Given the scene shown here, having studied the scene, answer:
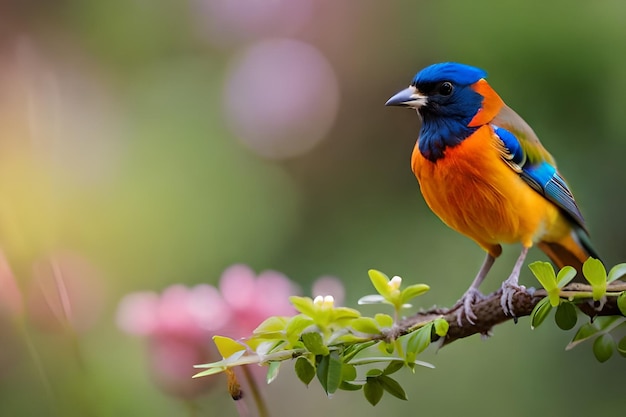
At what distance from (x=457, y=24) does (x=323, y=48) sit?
11.3 inches

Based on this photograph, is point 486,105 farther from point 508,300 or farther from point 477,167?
point 508,300

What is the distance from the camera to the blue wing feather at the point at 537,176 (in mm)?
646

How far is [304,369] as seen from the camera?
0.39 m

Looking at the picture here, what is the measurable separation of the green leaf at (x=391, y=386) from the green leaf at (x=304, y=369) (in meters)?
0.04

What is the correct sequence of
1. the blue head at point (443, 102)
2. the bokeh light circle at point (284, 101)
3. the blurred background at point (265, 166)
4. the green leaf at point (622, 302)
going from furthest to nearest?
the bokeh light circle at point (284, 101), the blurred background at point (265, 166), the blue head at point (443, 102), the green leaf at point (622, 302)

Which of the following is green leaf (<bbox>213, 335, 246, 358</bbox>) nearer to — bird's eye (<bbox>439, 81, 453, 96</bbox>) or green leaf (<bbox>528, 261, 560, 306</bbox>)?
green leaf (<bbox>528, 261, 560, 306</bbox>)

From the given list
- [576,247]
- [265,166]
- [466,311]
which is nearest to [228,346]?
[466,311]

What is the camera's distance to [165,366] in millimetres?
703

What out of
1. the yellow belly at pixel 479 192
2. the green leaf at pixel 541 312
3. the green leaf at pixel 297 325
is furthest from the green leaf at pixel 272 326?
the yellow belly at pixel 479 192

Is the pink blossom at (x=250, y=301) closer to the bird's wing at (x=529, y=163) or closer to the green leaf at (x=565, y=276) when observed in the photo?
the bird's wing at (x=529, y=163)

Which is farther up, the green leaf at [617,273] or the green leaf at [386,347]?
the green leaf at [617,273]

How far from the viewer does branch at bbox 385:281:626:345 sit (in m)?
0.39

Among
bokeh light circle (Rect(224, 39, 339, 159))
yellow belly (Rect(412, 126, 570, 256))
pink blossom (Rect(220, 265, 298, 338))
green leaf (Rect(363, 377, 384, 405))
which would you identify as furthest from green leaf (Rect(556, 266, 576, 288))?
bokeh light circle (Rect(224, 39, 339, 159))

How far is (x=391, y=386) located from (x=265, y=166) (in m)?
0.87
